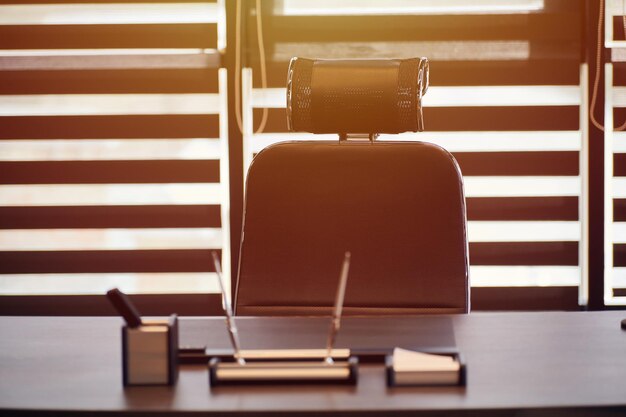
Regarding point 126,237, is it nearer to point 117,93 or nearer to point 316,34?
point 117,93

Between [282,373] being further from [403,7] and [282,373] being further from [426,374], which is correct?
[403,7]

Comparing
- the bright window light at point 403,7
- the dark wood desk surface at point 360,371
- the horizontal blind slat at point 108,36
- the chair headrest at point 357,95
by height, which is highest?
the bright window light at point 403,7

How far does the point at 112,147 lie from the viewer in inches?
155

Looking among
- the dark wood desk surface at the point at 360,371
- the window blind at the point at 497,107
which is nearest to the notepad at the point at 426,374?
the dark wood desk surface at the point at 360,371

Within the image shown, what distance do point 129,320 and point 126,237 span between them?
3063 millimetres

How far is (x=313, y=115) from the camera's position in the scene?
1749 millimetres

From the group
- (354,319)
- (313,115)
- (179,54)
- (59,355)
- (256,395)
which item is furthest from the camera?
(179,54)

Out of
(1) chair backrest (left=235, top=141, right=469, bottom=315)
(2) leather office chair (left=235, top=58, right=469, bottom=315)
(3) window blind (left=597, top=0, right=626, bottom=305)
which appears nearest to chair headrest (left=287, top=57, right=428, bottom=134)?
(2) leather office chair (left=235, top=58, right=469, bottom=315)

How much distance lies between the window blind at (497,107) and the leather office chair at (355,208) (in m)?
2.03

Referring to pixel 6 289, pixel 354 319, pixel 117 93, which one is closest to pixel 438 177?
pixel 354 319

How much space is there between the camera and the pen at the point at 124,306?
1012mm

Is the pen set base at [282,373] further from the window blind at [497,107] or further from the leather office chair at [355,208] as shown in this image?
the window blind at [497,107]

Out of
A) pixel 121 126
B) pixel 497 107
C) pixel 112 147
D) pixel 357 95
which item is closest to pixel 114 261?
pixel 112 147

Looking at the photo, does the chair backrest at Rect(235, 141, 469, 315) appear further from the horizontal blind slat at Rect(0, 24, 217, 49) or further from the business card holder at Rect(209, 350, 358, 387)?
the horizontal blind slat at Rect(0, 24, 217, 49)
